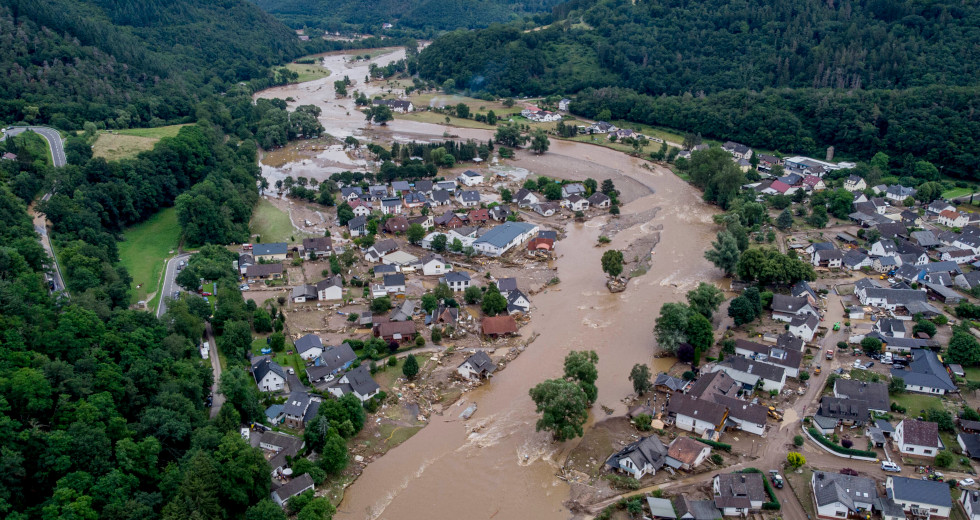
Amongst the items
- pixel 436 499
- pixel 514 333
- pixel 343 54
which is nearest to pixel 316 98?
pixel 343 54

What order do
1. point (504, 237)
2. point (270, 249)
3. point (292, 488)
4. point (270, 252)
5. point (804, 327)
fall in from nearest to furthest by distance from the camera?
point (292, 488)
point (804, 327)
point (270, 252)
point (270, 249)
point (504, 237)

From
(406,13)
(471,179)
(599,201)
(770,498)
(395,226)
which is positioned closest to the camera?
(770,498)

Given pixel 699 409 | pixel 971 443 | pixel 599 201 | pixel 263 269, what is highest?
pixel 699 409

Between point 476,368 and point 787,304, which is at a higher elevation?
point 787,304

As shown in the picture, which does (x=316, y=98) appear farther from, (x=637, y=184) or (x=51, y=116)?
(x=637, y=184)

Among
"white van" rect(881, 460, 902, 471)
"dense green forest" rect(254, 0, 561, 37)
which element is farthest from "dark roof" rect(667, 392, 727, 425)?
"dense green forest" rect(254, 0, 561, 37)

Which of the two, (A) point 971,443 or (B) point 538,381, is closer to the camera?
(A) point 971,443

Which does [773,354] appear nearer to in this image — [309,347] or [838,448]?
[838,448]

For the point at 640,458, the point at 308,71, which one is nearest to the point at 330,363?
the point at 640,458
